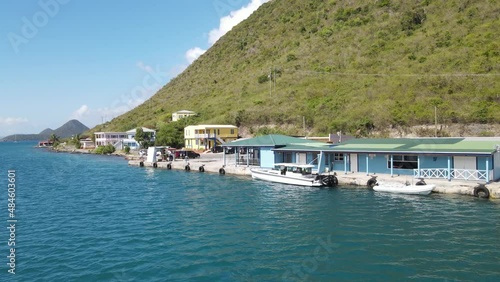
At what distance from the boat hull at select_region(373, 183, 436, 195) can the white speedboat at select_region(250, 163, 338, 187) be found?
5381mm

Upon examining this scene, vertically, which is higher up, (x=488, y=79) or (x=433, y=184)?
(x=488, y=79)

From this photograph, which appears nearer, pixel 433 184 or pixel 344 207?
pixel 344 207

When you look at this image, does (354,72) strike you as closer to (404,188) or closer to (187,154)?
(187,154)

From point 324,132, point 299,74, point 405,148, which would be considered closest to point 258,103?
point 299,74

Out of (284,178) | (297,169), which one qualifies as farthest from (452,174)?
(284,178)

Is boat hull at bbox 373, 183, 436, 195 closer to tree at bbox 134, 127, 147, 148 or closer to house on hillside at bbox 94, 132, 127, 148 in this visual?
tree at bbox 134, 127, 147, 148

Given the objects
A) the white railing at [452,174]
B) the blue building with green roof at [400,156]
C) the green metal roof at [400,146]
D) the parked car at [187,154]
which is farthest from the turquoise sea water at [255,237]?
the parked car at [187,154]

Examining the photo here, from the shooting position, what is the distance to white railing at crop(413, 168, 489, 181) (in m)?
32.7

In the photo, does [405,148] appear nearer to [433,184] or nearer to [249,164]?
[433,184]

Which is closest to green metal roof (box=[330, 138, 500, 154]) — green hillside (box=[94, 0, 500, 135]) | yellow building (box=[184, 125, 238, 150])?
green hillside (box=[94, 0, 500, 135])

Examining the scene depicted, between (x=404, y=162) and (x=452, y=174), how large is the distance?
4.95 meters

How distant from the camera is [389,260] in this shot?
18.0m

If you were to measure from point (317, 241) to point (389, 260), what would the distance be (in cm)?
440

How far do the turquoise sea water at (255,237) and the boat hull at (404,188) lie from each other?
81 cm
